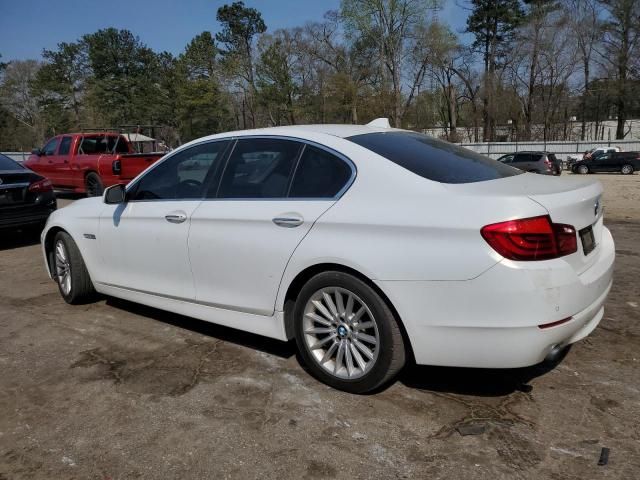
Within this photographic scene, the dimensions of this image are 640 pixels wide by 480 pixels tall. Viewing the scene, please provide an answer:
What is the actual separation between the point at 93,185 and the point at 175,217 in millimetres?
10524

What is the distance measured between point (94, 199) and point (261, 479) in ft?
10.8

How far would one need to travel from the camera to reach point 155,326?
4.39 meters

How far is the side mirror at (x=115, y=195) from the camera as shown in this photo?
14.1ft

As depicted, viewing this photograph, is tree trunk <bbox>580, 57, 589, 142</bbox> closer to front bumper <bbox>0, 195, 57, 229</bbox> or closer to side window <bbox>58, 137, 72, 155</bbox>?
side window <bbox>58, 137, 72, 155</bbox>

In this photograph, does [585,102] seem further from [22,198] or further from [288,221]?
[288,221]

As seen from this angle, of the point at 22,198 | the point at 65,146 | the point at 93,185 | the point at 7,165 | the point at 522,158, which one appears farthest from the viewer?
the point at 522,158

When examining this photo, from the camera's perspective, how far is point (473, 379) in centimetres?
328

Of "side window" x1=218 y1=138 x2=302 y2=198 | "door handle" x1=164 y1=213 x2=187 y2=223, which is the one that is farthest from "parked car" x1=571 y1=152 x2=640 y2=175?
"door handle" x1=164 y1=213 x2=187 y2=223

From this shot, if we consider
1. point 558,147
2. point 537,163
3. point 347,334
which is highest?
point 347,334

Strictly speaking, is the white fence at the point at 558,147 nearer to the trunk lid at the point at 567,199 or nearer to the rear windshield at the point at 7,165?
the rear windshield at the point at 7,165

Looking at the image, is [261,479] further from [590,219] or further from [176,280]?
[590,219]

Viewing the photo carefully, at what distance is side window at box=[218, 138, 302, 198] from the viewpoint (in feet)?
11.2

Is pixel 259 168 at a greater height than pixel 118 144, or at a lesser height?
lesser

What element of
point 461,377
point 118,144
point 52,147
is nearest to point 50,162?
point 52,147
